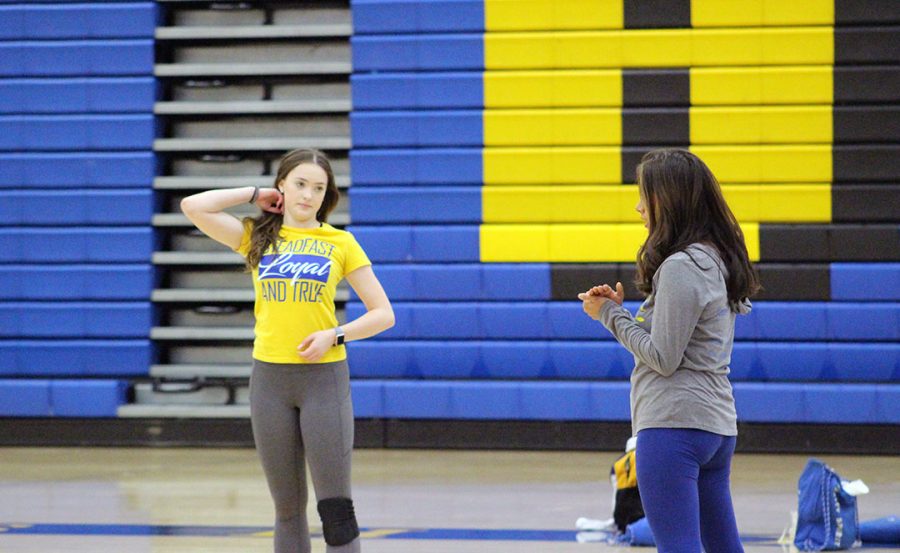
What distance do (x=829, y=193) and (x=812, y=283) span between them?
56 centimetres

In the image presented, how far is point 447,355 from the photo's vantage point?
27.3 feet

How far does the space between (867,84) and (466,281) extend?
8.95ft

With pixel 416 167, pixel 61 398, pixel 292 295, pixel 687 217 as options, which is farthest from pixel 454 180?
pixel 687 217

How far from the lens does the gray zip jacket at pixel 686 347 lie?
274 centimetres

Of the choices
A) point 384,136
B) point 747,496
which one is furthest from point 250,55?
point 747,496

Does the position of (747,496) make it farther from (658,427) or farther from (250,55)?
(250,55)

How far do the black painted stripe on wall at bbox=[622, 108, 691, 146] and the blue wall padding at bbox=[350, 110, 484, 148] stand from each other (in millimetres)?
920

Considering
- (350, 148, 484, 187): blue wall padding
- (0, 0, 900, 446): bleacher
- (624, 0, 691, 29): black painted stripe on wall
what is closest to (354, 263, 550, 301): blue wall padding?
(0, 0, 900, 446): bleacher

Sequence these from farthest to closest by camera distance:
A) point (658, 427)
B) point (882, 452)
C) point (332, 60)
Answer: point (332, 60)
point (882, 452)
point (658, 427)

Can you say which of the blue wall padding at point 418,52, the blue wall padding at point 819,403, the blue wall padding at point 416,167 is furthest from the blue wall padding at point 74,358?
the blue wall padding at point 819,403

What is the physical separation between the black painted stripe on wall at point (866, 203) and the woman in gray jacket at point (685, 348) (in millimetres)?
5438

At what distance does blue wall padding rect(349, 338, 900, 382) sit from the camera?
26.2ft

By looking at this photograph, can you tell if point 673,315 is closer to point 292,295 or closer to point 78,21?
point 292,295

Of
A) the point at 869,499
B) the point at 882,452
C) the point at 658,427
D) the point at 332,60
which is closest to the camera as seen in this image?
the point at 658,427
